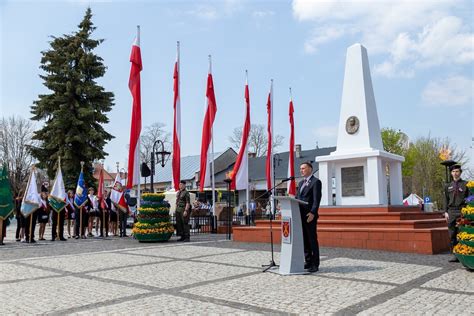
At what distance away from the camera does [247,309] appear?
15.9 ft

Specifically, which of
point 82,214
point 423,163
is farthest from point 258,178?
point 82,214

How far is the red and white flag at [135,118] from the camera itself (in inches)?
561

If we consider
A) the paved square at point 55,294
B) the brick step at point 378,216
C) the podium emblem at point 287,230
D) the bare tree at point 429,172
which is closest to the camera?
the paved square at point 55,294

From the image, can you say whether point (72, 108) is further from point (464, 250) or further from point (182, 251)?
point (464, 250)

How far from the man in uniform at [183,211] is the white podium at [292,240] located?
7373mm

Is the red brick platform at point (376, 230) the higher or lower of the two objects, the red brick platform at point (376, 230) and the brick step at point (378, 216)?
the lower

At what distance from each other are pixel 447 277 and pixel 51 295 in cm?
602

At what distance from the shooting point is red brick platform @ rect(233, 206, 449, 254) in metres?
10.4

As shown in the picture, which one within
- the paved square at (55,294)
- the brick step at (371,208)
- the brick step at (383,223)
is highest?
the brick step at (371,208)

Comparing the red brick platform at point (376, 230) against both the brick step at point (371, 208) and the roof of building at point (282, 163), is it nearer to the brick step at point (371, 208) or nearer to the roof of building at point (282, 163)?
the brick step at point (371, 208)

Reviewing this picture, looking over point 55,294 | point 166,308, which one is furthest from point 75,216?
point 166,308

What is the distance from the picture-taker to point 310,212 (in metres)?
7.38

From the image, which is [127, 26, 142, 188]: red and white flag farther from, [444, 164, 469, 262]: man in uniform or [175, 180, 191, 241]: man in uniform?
[444, 164, 469, 262]: man in uniform

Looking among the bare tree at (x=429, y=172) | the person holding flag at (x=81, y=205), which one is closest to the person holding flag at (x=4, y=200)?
the person holding flag at (x=81, y=205)
